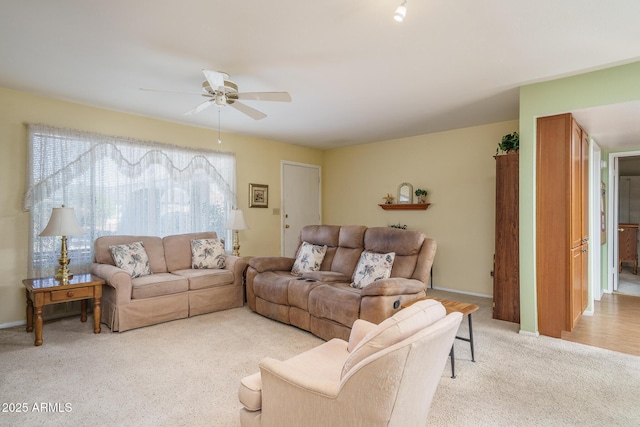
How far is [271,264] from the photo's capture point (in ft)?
13.7

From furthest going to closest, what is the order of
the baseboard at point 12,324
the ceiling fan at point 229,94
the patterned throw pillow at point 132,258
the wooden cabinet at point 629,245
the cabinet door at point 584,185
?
the wooden cabinet at point 629,245 → the patterned throw pillow at point 132,258 → the cabinet door at point 584,185 → the baseboard at point 12,324 → the ceiling fan at point 229,94

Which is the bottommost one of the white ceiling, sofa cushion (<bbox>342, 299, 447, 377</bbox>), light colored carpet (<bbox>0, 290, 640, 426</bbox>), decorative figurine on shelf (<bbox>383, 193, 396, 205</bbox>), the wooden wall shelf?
light colored carpet (<bbox>0, 290, 640, 426</bbox>)

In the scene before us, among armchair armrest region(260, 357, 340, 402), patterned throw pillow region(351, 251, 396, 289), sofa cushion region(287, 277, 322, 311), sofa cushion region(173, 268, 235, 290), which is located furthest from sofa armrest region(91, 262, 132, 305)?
armchair armrest region(260, 357, 340, 402)

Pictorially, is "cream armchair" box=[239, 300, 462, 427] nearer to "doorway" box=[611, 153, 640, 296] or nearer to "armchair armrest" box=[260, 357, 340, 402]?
"armchair armrest" box=[260, 357, 340, 402]

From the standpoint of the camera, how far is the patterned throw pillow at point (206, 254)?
4465 millimetres

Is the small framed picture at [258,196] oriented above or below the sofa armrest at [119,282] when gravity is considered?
above

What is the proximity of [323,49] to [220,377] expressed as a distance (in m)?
2.66

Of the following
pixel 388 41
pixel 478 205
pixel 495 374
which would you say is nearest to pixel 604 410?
pixel 495 374

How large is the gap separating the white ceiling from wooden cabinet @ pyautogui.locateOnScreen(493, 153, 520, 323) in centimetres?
83

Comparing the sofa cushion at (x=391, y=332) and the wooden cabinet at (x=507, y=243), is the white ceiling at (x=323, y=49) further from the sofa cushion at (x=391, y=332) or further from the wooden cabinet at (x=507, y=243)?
the sofa cushion at (x=391, y=332)

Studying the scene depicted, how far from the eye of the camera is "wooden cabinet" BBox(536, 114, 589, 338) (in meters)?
3.19

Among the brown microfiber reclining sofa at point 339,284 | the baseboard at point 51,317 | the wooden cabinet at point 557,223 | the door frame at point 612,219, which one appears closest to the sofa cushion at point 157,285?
the brown microfiber reclining sofa at point 339,284

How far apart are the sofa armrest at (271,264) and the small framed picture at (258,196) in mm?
1776

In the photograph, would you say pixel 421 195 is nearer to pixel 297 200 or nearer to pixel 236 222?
pixel 297 200
